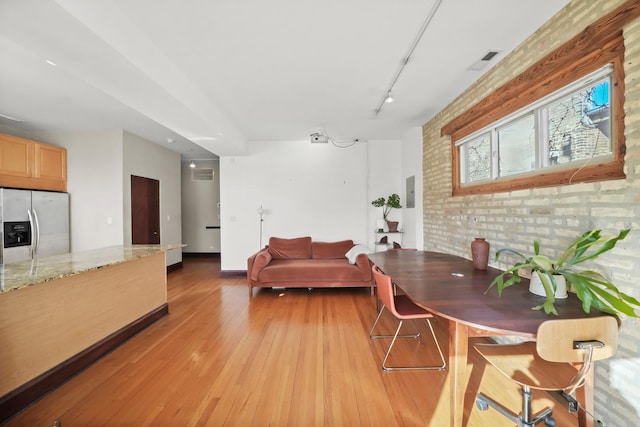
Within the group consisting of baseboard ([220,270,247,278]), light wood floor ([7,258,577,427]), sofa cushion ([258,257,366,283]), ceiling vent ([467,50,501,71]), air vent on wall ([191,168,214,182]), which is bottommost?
light wood floor ([7,258,577,427])

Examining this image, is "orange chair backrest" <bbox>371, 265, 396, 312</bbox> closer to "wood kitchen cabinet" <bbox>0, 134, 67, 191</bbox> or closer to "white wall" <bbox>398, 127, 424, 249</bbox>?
"white wall" <bbox>398, 127, 424, 249</bbox>

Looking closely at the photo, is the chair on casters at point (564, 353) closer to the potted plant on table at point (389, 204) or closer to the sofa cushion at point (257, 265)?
the sofa cushion at point (257, 265)

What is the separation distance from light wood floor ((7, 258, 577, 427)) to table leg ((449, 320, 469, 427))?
27 cm

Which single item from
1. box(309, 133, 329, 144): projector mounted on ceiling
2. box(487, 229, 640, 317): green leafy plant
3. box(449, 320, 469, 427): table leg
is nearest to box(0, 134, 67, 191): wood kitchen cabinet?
box(309, 133, 329, 144): projector mounted on ceiling

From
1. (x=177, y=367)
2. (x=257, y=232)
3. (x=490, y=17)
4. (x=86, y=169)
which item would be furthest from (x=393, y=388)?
(x=86, y=169)

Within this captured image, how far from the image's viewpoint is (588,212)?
1656 millimetres

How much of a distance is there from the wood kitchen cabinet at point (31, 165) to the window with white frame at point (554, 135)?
6015 mm

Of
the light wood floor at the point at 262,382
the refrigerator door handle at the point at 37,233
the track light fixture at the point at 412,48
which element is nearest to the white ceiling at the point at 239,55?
the track light fixture at the point at 412,48

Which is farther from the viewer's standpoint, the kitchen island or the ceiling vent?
the ceiling vent

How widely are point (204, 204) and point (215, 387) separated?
6.04 meters

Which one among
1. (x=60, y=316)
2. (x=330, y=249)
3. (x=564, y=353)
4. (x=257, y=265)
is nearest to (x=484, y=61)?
(x=564, y=353)

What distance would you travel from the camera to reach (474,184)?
3154 mm

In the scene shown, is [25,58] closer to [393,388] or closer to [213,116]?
[213,116]

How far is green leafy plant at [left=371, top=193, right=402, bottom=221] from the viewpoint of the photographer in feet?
16.5
